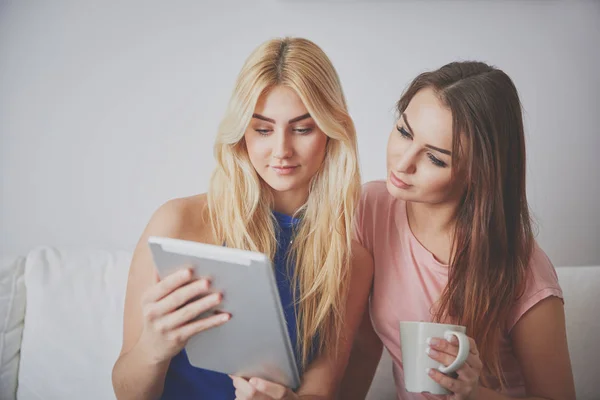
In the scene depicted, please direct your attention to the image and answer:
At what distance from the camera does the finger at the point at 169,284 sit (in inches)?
36.6

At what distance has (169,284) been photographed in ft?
3.09

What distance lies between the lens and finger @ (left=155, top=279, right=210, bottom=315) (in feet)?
3.06

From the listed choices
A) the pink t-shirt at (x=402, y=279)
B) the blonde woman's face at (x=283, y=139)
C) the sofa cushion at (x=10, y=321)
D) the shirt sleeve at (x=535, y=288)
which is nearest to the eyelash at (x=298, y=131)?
the blonde woman's face at (x=283, y=139)

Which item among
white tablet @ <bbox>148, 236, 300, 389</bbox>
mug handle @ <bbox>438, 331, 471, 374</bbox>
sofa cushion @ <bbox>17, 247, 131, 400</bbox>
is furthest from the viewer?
sofa cushion @ <bbox>17, 247, 131, 400</bbox>

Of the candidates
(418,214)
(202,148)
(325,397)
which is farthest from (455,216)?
(202,148)

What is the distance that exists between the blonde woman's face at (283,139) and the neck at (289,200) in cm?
11

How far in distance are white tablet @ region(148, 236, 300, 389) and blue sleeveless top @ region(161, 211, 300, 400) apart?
0.20 metres

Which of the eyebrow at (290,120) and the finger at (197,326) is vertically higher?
the eyebrow at (290,120)

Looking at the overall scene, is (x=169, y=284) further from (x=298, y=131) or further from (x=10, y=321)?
(x=10, y=321)

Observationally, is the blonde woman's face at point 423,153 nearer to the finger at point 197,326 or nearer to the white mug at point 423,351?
the white mug at point 423,351

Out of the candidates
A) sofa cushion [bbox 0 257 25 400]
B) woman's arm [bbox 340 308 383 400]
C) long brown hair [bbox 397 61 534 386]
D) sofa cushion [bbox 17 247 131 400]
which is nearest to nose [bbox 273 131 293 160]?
long brown hair [bbox 397 61 534 386]

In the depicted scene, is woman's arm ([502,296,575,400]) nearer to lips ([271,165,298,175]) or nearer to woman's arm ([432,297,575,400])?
woman's arm ([432,297,575,400])

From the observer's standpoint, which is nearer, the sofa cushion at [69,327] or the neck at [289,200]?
the neck at [289,200]

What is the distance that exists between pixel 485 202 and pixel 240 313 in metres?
0.56
